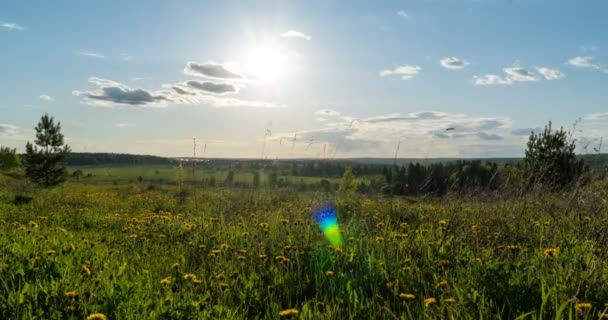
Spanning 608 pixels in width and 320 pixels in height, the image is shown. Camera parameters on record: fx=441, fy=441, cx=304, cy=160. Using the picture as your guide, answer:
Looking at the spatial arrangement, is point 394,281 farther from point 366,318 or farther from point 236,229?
point 236,229

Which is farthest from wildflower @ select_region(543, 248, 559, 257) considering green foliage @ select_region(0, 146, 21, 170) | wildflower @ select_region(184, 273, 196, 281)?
green foliage @ select_region(0, 146, 21, 170)

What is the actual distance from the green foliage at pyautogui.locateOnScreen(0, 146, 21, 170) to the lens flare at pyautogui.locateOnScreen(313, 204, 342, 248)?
75821 millimetres

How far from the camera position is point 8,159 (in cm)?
7075

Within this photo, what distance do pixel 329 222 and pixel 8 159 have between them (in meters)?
80.1

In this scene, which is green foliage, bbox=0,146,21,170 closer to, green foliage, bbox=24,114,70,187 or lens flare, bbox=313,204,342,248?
green foliage, bbox=24,114,70,187

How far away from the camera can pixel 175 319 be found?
2908 mm

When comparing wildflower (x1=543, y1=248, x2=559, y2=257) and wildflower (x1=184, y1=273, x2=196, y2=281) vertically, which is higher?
wildflower (x1=543, y1=248, x2=559, y2=257)

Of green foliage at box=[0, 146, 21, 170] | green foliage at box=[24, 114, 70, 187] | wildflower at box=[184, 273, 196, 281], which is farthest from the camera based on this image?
green foliage at box=[0, 146, 21, 170]

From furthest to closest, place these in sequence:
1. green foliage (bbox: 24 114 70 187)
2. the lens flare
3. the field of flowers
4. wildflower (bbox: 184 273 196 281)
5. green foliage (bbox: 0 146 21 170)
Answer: green foliage (bbox: 0 146 21 170)
green foliage (bbox: 24 114 70 187)
the lens flare
wildflower (bbox: 184 273 196 281)
the field of flowers

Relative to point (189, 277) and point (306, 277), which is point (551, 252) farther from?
point (189, 277)

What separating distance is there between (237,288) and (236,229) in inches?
103

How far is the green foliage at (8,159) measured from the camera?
229ft

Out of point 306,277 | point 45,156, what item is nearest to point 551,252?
point 306,277

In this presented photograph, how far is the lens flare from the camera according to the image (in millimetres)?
5023
